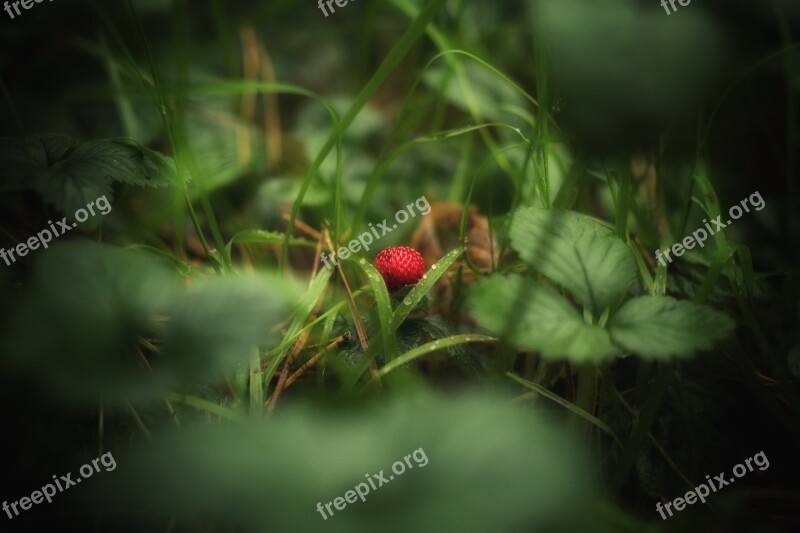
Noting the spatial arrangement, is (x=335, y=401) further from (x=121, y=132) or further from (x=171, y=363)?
(x=121, y=132)

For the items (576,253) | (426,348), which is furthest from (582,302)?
(426,348)

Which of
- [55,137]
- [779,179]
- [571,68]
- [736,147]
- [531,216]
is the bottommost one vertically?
[779,179]

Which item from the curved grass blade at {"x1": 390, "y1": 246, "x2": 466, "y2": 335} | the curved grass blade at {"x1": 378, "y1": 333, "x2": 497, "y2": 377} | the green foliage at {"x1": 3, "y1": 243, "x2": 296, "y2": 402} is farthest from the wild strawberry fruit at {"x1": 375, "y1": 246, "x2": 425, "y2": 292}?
the green foliage at {"x1": 3, "y1": 243, "x2": 296, "y2": 402}

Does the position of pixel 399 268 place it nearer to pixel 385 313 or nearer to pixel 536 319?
pixel 385 313

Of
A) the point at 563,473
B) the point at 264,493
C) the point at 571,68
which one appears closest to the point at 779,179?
the point at 571,68

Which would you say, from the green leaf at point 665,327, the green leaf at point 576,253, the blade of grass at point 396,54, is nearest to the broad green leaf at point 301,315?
the blade of grass at point 396,54

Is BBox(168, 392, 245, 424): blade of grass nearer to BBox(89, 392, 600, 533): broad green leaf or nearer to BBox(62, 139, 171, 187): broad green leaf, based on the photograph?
BBox(89, 392, 600, 533): broad green leaf
